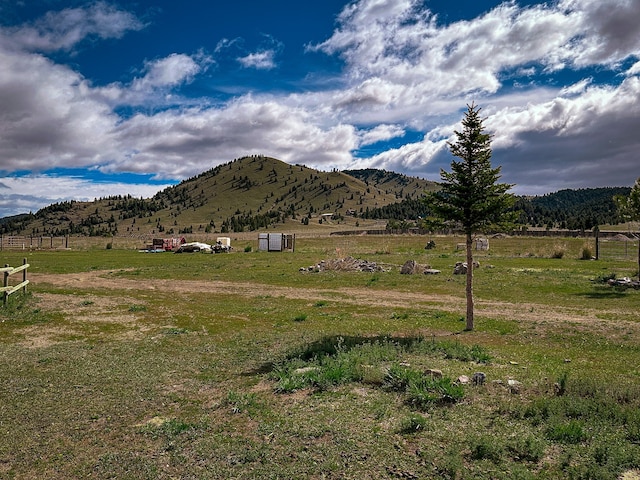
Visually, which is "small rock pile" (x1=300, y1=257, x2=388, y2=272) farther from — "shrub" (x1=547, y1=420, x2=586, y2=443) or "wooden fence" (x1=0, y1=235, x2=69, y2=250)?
"wooden fence" (x1=0, y1=235, x2=69, y2=250)

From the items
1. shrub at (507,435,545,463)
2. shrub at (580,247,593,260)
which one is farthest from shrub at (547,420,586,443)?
shrub at (580,247,593,260)

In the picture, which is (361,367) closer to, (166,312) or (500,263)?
(166,312)

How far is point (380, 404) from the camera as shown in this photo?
8953mm

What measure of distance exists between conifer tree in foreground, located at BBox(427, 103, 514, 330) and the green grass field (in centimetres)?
435

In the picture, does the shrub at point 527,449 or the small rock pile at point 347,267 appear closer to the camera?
the shrub at point 527,449

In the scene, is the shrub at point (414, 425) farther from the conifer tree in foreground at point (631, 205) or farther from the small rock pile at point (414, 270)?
the conifer tree in foreground at point (631, 205)

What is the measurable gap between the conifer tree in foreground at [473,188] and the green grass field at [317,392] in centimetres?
435

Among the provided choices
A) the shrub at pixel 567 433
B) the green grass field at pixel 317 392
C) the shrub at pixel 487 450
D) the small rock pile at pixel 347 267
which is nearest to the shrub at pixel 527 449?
the green grass field at pixel 317 392

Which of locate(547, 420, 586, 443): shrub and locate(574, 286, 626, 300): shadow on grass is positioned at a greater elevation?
locate(547, 420, 586, 443): shrub

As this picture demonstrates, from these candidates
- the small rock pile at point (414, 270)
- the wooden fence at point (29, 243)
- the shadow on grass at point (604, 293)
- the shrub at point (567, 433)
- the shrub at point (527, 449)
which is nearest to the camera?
→ the shrub at point (527, 449)

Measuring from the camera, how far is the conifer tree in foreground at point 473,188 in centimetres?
1609

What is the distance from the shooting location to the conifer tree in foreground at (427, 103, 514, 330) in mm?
16094

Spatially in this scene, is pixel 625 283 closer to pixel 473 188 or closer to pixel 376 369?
pixel 473 188

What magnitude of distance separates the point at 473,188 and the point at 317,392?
10.1 m
